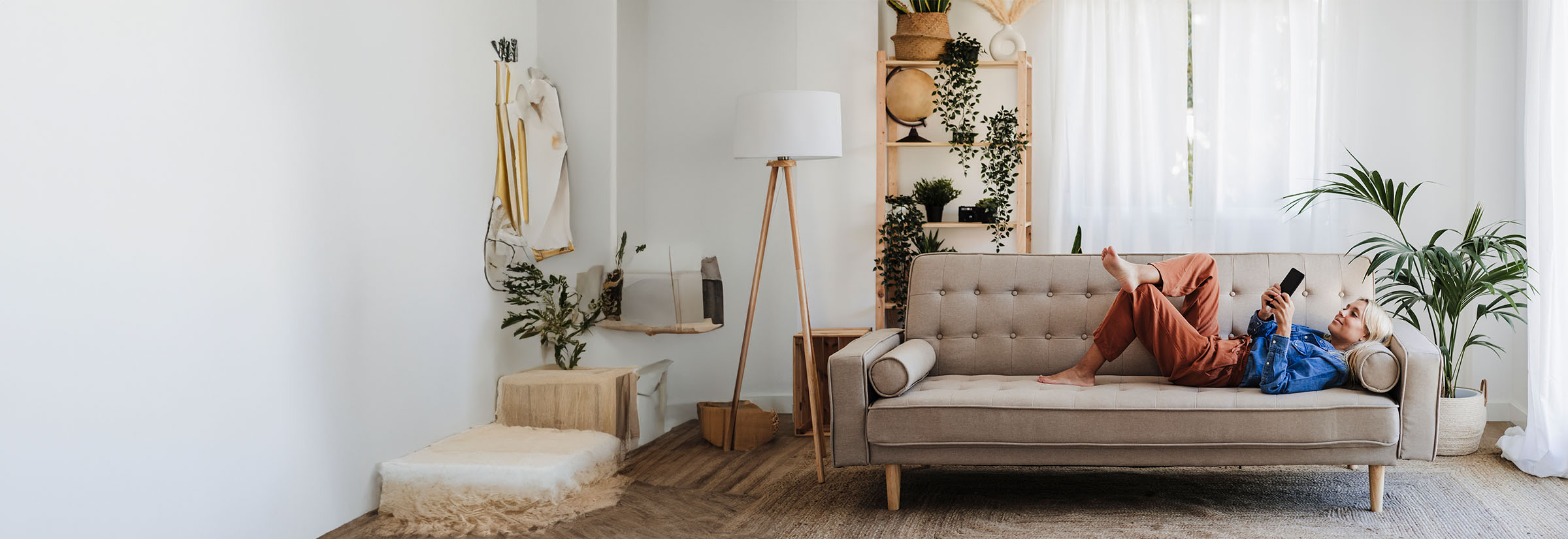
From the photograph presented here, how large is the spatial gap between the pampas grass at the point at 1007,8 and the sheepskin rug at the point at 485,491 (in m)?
2.73

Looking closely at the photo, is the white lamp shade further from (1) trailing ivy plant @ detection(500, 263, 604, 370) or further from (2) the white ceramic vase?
(2) the white ceramic vase

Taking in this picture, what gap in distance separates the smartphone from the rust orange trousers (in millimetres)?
202

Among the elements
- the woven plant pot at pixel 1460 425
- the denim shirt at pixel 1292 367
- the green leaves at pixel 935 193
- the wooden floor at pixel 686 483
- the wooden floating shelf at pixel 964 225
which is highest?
the green leaves at pixel 935 193

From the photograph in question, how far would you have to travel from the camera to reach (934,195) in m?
4.34

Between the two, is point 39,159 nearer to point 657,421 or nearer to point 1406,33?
point 657,421

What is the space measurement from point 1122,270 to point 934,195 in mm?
1542

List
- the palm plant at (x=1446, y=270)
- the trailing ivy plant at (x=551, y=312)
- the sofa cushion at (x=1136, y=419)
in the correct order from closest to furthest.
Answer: the sofa cushion at (x=1136, y=419) → the palm plant at (x=1446, y=270) → the trailing ivy plant at (x=551, y=312)

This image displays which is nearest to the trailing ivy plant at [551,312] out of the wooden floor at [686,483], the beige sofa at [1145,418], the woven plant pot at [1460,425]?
the wooden floor at [686,483]

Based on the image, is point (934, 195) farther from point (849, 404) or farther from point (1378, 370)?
point (1378, 370)

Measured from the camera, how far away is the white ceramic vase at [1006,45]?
169 inches

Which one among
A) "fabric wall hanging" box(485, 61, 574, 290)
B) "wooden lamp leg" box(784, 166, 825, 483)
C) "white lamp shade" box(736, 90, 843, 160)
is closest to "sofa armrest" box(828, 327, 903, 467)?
"wooden lamp leg" box(784, 166, 825, 483)

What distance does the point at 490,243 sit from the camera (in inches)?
141

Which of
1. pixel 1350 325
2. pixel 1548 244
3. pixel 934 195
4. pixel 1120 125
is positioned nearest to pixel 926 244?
pixel 934 195

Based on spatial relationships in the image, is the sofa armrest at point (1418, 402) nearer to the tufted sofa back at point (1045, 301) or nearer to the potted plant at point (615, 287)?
the tufted sofa back at point (1045, 301)
